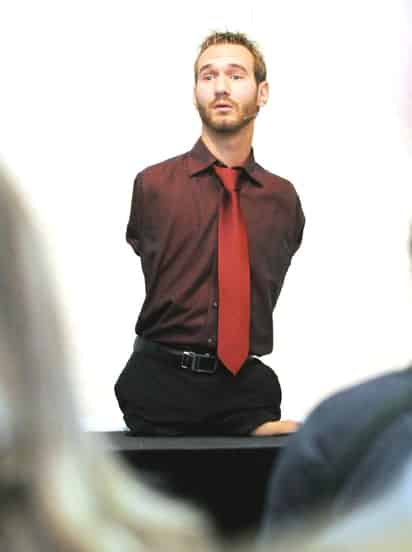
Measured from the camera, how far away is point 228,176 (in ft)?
10.4

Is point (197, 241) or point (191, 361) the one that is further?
point (197, 241)

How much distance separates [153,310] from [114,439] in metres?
0.40

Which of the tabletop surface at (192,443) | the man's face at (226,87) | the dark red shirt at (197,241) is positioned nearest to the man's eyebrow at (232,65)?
the man's face at (226,87)

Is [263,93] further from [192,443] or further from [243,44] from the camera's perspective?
[192,443]

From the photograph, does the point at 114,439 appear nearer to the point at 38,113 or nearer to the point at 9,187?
the point at 38,113

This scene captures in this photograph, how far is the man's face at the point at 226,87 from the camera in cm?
328

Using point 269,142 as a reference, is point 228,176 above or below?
below

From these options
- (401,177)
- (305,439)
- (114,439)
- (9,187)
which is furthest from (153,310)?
(9,187)

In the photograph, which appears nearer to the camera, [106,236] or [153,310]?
[153,310]

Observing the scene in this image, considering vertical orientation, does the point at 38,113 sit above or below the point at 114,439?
above

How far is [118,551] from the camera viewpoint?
508 millimetres

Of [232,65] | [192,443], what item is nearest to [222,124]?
[232,65]

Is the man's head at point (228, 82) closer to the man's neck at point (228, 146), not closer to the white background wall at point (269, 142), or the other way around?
the man's neck at point (228, 146)

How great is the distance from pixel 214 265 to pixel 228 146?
36 centimetres
